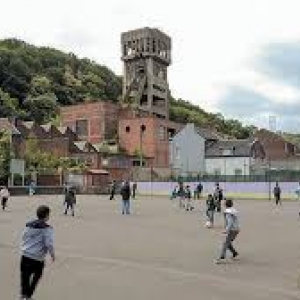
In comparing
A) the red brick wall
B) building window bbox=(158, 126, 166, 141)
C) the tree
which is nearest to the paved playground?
the tree

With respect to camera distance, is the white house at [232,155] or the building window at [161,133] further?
the building window at [161,133]

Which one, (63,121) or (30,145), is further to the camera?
(63,121)

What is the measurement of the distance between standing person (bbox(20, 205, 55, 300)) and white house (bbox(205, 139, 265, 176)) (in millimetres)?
81086

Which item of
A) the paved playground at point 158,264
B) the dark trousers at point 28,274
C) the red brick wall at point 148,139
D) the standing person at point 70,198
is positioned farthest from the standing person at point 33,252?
the red brick wall at point 148,139

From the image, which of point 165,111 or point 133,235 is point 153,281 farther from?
point 165,111

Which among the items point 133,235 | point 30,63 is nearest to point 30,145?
point 30,63

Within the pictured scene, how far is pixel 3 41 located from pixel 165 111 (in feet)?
163

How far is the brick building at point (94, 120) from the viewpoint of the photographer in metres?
107

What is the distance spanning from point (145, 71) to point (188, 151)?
73.1ft

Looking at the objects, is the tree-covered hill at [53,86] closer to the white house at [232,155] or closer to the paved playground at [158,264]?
the white house at [232,155]

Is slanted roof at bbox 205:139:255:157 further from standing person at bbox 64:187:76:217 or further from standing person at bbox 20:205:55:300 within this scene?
standing person at bbox 20:205:55:300

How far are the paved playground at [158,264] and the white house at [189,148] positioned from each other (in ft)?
239

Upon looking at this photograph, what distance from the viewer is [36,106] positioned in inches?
4916

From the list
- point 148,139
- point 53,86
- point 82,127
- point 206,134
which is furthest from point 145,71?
point 53,86
